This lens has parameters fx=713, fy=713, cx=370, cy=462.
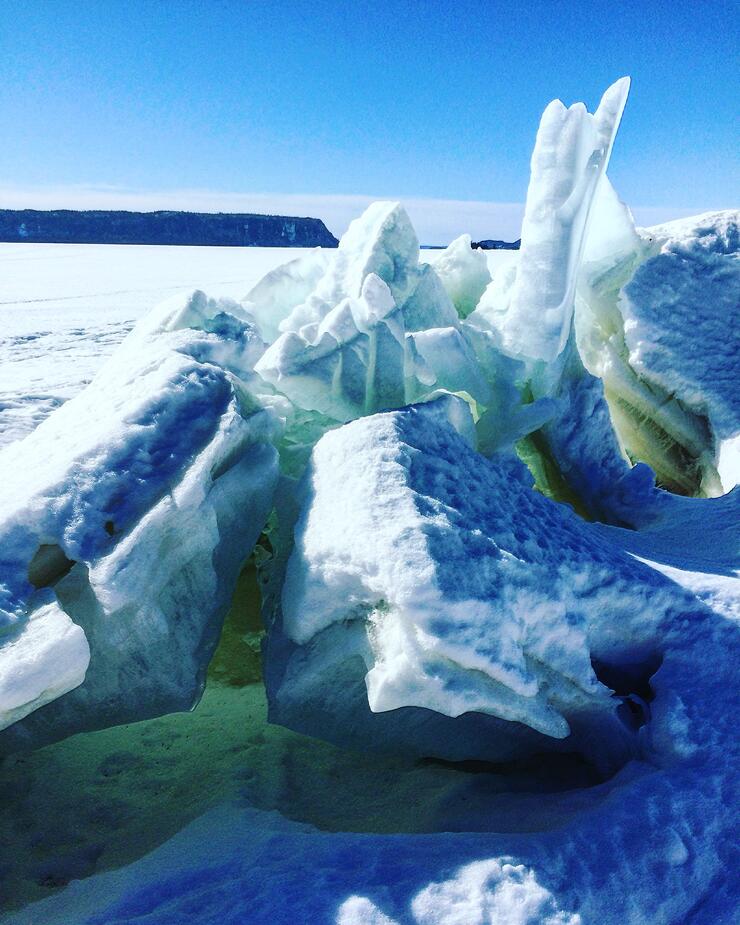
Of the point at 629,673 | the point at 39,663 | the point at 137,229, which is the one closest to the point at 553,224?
the point at 629,673

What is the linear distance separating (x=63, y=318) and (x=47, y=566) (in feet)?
12.7

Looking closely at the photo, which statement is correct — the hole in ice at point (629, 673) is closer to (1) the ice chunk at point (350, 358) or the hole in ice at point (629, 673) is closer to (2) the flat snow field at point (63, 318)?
(1) the ice chunk at point (350, 358)

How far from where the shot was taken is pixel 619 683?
163cm

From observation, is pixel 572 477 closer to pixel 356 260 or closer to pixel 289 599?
pixel 356 260

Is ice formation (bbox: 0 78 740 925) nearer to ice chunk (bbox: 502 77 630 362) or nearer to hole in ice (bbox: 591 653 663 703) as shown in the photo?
hole in ice (bbox: 591 653 663 703)

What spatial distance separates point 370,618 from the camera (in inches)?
56.4

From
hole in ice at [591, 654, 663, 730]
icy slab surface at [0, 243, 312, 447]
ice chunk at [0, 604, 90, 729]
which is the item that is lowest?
hole in ice at [591, 654, 663, 730]

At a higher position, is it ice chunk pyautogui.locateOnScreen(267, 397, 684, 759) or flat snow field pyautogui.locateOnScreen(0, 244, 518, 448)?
flat snow field pyautogui.locateOnScreen(0, 244, 518, 448)

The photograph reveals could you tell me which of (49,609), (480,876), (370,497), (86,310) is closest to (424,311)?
(370,497)

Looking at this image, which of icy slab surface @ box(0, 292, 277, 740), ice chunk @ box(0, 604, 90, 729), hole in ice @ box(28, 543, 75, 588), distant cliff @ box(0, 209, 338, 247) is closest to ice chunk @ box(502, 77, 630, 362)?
icy slab surface @ box(0, 292, 277, 740)

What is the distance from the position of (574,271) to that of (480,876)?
2.00m

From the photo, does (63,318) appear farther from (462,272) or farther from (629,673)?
(629,673)

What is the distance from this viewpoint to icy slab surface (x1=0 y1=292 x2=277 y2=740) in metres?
1.36

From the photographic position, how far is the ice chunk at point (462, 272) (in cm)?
313
